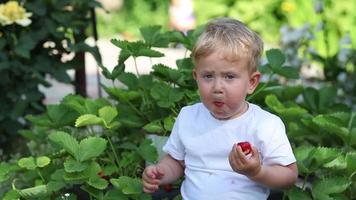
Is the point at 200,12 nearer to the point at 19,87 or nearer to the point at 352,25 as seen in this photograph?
the point at 352,25

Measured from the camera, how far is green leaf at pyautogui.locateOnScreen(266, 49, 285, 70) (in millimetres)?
3195

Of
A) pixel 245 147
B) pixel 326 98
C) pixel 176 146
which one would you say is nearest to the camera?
pixel 245 147

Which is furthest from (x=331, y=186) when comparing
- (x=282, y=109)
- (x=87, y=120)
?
(x=87, y=120)

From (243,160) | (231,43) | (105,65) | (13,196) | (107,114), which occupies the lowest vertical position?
(105,65)

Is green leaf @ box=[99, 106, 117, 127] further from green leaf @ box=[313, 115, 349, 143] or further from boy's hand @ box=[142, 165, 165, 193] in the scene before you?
green leaf @ box=[313, 115, 349, 143]

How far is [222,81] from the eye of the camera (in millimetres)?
2344

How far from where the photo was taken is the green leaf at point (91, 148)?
2.68 meters

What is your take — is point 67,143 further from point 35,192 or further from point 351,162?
point 351,162

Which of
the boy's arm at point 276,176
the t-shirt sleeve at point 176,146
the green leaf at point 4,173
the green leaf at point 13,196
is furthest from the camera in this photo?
the green leaf at point 4,173

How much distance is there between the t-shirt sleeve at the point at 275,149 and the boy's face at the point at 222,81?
0.43 feet

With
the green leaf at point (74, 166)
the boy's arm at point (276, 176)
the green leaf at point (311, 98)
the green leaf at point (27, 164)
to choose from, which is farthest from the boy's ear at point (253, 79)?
the green leaf at point (311, 98)

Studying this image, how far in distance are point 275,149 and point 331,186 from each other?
36 cm

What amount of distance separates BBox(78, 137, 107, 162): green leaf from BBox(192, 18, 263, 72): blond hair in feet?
1.66

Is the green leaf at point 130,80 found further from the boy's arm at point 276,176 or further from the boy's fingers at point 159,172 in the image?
the boy's arm at point 276,176
